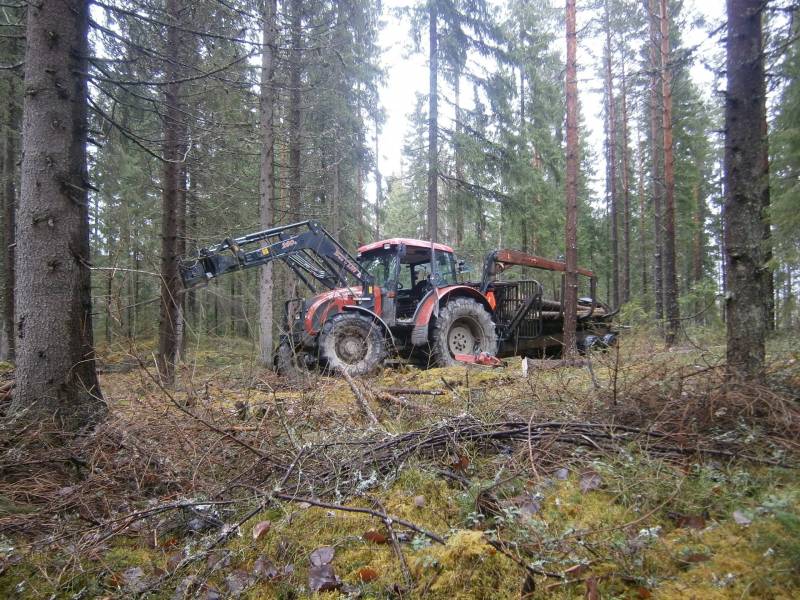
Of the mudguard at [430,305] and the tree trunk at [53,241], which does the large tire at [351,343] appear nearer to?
the mudguard at [430,305]

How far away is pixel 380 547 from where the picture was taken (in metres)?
2.06

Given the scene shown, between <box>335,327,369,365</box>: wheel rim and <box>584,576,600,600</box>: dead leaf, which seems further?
<box>335,327,369,365</box>: wheel rim

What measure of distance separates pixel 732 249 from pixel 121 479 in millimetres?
4833

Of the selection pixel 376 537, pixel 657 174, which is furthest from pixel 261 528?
pixel 657 174

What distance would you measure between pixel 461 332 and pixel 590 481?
6986mm

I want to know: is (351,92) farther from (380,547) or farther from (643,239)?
(643,239)

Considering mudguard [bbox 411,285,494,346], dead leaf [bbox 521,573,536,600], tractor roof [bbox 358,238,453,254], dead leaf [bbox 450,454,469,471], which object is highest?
tractor roof [bbox 358,238,453,254]

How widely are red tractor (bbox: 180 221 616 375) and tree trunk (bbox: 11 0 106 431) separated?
353 centimetres

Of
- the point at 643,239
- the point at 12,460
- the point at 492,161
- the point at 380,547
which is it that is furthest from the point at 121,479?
the point at 643,239

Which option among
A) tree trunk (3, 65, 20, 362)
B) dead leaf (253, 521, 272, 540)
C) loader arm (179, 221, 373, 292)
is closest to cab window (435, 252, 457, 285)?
loader arm (179, 221, 373, 292)

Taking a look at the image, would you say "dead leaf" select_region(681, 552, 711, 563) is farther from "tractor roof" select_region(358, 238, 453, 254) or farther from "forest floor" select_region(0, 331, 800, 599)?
"tractor roof" select_region(358, 238, 453, 254)

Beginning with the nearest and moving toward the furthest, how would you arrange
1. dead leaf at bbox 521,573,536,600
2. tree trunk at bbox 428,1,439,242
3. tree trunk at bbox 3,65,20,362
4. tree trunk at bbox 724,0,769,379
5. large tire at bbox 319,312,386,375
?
dead leaf at bbox 521,573,536,600 < tree trunk at bbox 724,0,769,379 < large tire at bbox 319,312,386,375 < tree trunk at bbox 3,65,20,362 < tree trunk at bbox 428,1,439,242

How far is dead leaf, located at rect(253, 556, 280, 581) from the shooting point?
1.96 m

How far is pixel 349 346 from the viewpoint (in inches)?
319
